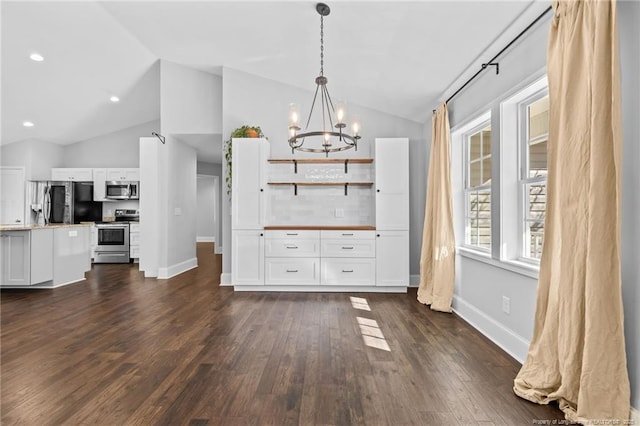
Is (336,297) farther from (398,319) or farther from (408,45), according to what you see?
(408,45)

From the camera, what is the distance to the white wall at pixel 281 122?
16.1 ft

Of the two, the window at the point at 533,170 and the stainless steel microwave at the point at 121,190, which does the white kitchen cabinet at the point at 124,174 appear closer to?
the stainless steel microwave at the point at 121,190

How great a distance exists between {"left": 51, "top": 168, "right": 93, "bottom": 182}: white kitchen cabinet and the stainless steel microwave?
541 millimetres

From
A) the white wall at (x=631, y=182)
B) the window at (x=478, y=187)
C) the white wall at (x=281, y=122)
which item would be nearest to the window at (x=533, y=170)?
the window at (x=478, y=187)

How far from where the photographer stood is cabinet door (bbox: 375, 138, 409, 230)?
175 inches

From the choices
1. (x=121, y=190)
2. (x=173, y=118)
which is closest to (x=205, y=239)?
(x=121, y=190)

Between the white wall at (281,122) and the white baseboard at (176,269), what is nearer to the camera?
the white wall at (281,122)

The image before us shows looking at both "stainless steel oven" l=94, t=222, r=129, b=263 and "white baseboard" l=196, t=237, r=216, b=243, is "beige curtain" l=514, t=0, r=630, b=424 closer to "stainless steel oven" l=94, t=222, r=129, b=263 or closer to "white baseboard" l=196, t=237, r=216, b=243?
"stainless steel oven" l=94, t=222, r=129, b=263

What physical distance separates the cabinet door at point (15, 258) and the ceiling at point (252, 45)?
256 centimetres

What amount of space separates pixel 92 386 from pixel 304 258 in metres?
2.76

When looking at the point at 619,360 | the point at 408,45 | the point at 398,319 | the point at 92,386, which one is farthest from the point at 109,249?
the point at 619,360

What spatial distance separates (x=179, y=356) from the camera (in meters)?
2.47

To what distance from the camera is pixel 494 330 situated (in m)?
2.75

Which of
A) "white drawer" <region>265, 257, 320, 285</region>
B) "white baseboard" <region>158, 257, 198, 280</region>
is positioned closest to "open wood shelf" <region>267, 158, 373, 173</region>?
"white drawer" <region>265, 257, 320, 285</region>
